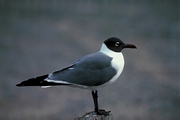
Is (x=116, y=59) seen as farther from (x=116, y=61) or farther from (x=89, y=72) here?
(x=89, y=72)

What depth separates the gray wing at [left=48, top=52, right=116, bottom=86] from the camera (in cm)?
198

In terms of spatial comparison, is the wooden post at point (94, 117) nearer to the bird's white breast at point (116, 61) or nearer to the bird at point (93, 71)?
the bird at point (93, 71)

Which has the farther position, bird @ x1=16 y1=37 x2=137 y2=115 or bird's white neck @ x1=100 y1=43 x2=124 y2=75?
bird's white neck @ x1=100 y1=43 x2=124 y2=75

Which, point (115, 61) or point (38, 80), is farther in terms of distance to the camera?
point (115, 61)

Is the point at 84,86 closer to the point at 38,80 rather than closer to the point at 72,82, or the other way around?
the point at 72,82

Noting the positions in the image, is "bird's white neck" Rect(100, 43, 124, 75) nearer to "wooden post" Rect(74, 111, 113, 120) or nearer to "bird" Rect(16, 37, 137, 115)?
"bird" Rect(16, 37, 137, 115)

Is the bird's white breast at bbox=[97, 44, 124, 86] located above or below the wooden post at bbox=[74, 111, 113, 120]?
above

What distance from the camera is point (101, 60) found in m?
2.07

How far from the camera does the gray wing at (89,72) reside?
1.98 meters

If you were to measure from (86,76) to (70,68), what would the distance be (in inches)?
4.1

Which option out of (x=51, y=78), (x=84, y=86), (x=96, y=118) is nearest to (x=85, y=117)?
(x=96, y=118)

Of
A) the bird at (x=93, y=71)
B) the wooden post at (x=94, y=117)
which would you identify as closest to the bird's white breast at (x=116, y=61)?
the bird at (x=93, y=71)

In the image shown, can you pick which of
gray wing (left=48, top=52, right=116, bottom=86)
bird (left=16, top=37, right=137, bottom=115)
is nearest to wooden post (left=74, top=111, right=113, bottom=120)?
bird (left=16, top=37, right=137, bottom=115)

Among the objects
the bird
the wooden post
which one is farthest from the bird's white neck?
the wooden post
